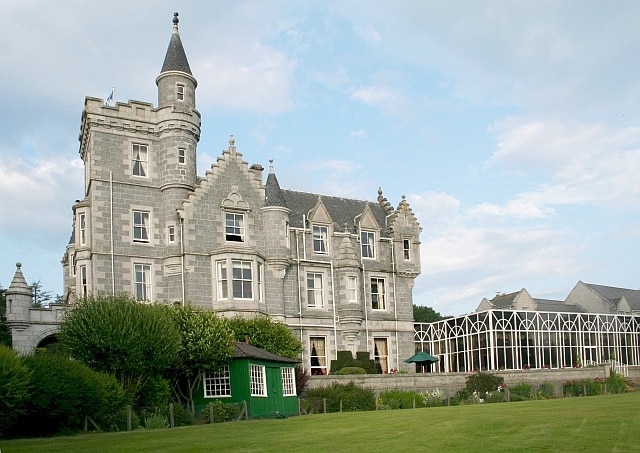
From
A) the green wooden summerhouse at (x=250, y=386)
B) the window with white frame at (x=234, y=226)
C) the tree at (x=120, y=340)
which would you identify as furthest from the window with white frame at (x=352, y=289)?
the tree at (x=120, y=340)

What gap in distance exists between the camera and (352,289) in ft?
175

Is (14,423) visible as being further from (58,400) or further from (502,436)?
(502,436)

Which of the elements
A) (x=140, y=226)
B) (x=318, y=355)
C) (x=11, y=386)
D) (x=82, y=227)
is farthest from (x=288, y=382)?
(x=11, y=386)

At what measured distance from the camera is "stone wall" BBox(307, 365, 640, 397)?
4419 centimetres

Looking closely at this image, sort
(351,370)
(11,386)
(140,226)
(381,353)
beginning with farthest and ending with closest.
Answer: (381,353)
(140,226)
(351,370)
(11,386)

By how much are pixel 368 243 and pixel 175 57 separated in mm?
17664

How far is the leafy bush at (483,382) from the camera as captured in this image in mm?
46406

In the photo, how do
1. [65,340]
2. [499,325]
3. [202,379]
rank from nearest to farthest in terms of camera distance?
1. [65,340]
2. [202,379]
3. [499,325]

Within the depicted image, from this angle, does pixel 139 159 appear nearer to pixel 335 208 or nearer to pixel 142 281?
pixel 142 281

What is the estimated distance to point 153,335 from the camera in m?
33.1

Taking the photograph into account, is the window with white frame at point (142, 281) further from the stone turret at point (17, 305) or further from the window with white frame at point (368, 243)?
the window with white frame at point (368, 243)

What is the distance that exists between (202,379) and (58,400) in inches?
419

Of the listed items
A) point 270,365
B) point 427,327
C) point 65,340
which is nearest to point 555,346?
point 427,327

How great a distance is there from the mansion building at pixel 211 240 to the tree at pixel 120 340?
10.2m
